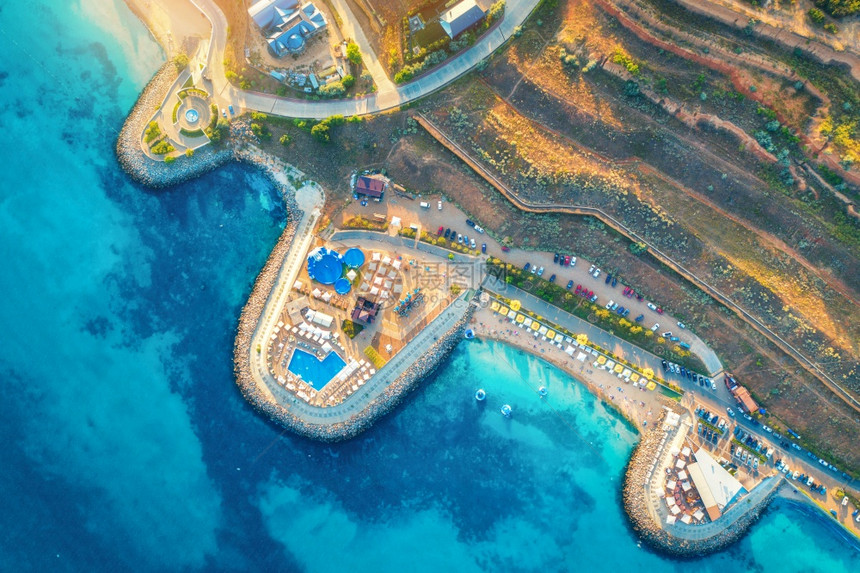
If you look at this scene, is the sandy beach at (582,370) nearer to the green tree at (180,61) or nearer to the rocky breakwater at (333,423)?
the rocky breakwater at (333,423)

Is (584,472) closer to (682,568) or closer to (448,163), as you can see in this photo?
(682,568)

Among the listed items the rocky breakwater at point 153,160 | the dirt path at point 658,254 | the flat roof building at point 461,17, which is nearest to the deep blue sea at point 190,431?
the rocky breakwater at point 153,160

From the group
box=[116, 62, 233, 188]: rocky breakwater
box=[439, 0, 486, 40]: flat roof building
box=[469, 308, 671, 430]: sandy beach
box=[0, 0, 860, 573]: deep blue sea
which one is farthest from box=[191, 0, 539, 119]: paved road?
box=[469, 308, 671, 430]: sandy beach

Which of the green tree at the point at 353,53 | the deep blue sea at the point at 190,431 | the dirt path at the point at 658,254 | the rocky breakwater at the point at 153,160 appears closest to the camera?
the dirt path at the point at 658,254

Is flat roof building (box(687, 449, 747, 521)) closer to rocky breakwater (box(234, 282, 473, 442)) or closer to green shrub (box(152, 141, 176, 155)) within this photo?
rocky breakwater (box(234, 282, 473, 442))

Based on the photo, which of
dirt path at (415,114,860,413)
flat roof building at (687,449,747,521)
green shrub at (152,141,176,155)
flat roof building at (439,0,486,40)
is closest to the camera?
flat roof building at (439,0,486,40)
